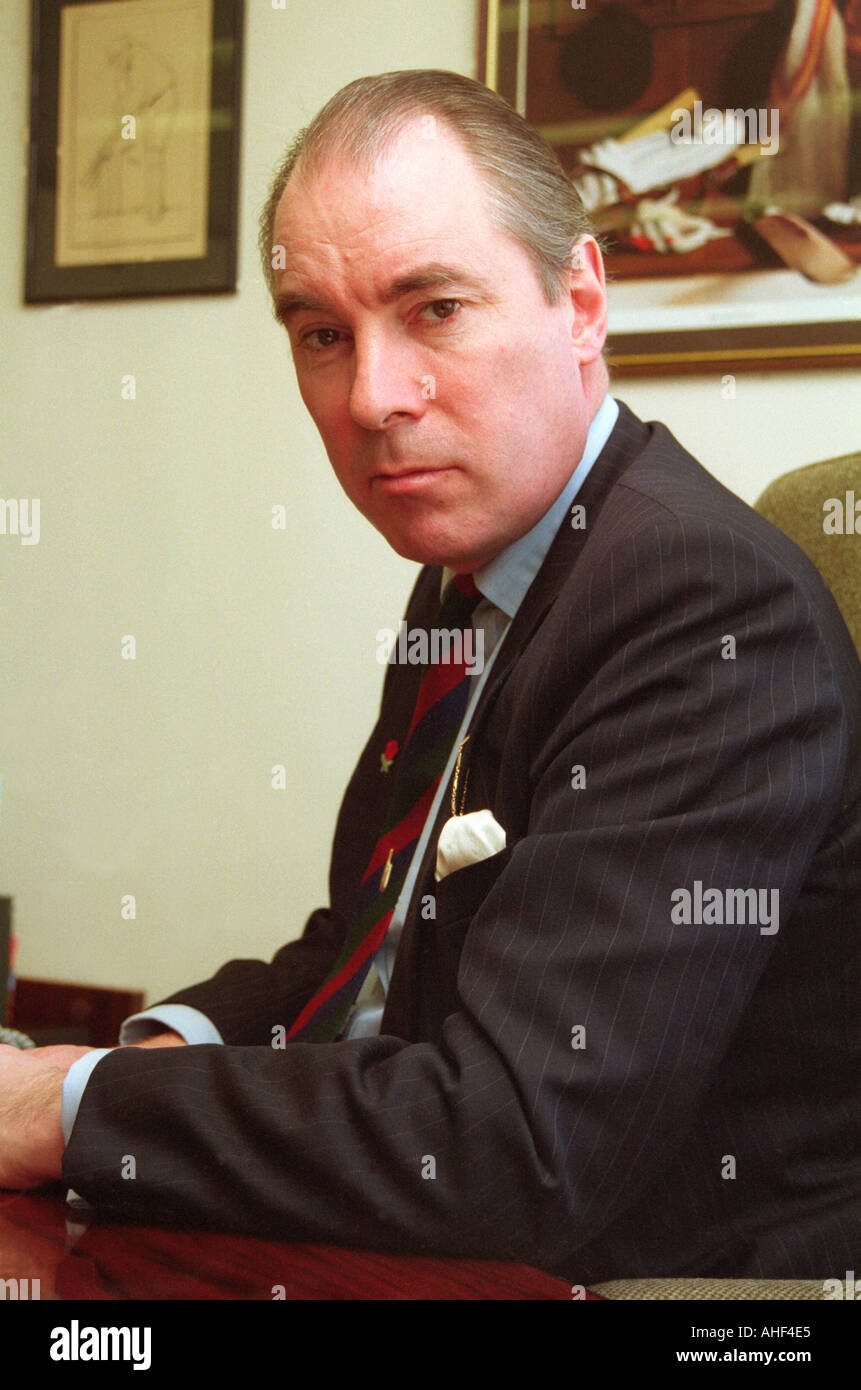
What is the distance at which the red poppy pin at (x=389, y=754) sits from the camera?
1.26 m

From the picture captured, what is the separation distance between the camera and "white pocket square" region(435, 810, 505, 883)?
849 mm

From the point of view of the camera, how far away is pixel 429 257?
949 millimetres

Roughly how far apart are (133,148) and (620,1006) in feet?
6.30

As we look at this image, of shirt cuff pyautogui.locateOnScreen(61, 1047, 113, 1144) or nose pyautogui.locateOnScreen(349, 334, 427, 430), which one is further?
nose pyautogui.locateOnScreen(349, 334, 427, 430)

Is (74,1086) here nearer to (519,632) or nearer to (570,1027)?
(570,1027)

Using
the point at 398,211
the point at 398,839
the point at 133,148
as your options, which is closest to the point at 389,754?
the point at 398,839

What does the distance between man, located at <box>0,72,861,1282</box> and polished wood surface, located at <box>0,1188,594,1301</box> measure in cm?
3

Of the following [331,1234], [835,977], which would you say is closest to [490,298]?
[835,977]

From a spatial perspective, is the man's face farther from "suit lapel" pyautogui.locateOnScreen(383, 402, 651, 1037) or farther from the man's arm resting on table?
the man's arm resting on table

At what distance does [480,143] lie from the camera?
988 mm

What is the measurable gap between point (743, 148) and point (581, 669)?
3.85 ft

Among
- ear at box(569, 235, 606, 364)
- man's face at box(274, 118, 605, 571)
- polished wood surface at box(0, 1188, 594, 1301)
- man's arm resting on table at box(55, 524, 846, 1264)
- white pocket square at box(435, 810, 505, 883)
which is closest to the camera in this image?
polished wood surface at box(0, 1188, 594, 1301)

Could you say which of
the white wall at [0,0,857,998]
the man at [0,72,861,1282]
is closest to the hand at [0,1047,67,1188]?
the man at [0,72,861,1282]

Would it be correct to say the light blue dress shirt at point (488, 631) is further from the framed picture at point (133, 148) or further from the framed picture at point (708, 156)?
the framed picture at point (133, 148)
